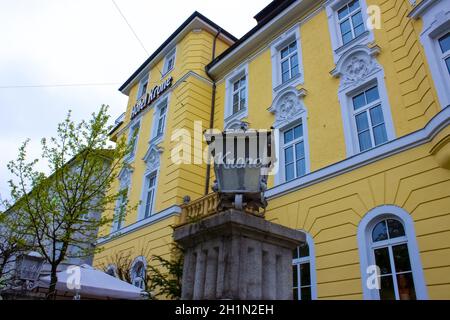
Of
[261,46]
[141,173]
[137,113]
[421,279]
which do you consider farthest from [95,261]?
[421,279]

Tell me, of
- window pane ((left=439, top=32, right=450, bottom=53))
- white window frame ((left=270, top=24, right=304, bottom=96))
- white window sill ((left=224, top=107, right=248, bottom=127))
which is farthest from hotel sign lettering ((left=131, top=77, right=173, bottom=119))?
window pane ((left=439, top=32, right=450, bottom=53))

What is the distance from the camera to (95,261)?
16.8 meters

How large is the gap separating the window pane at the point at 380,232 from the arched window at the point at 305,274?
5.05ft

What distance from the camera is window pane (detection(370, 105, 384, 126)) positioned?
8802 mm

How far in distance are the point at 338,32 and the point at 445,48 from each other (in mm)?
3875

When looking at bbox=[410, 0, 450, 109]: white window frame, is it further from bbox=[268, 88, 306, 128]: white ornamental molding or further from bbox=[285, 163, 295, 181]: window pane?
bbox=[285, 163, 295, 181]: window pane

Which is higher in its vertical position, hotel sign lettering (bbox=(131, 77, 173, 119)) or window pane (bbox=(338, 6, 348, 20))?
hotel sign lettering (bbox=(131, 77, 173, 119))

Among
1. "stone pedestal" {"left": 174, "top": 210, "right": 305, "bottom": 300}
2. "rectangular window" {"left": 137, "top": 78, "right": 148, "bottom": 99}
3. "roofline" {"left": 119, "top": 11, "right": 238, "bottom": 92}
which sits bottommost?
"stone pedestal" {"left": 174, "top": 210, "right": 305, "bottom": 300}

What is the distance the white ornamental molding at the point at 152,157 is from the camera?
607 inches

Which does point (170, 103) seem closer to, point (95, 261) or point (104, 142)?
point (104, 142)

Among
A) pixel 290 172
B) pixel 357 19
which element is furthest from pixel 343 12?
pixel 290 172

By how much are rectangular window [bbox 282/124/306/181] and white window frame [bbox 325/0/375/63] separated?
2.38m

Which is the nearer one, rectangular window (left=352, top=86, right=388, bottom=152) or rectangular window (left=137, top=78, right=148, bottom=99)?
rectangular window (left=352, top=86, right=388, bottom=152)

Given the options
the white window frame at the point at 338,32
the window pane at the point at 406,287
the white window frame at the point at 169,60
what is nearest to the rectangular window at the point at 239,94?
the white window frame at the point at 338,32
